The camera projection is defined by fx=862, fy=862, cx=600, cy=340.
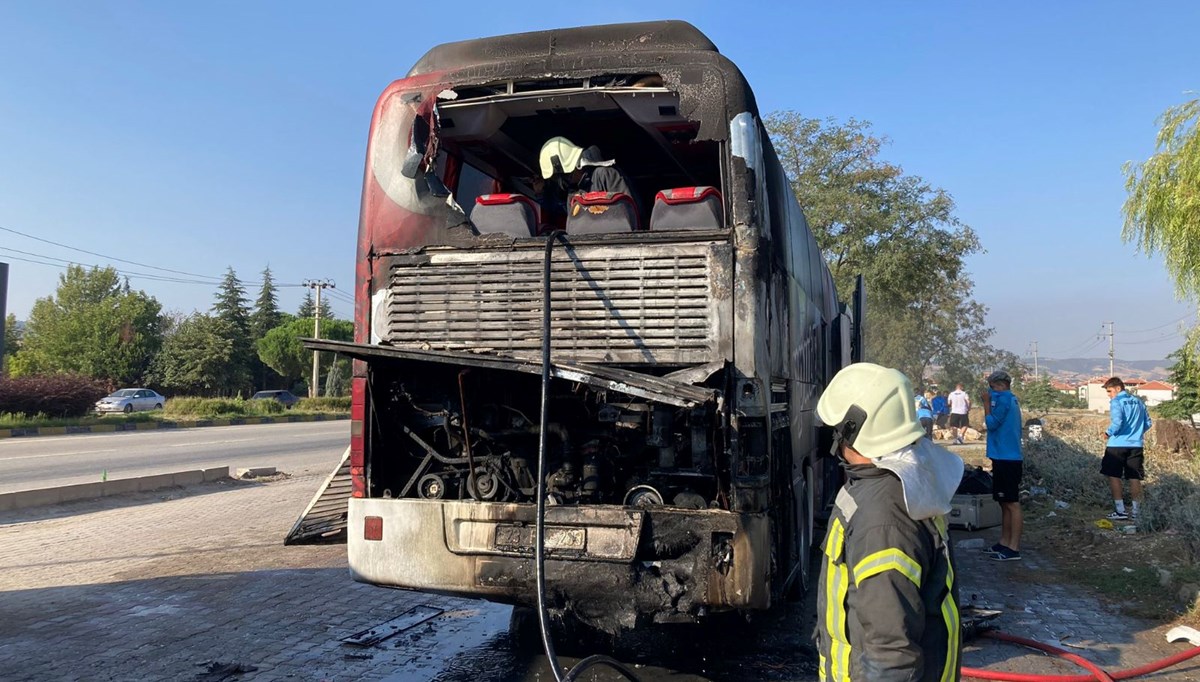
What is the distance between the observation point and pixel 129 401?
1571 inches

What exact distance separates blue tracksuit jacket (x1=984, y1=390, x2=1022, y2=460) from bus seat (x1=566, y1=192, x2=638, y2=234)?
520cm

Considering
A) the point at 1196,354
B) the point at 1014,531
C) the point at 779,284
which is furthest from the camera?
the point at 1196,354

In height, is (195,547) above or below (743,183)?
below

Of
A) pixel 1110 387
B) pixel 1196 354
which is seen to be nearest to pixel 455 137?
pixel 1110 387

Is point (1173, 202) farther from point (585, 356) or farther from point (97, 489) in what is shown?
point (97, 489)

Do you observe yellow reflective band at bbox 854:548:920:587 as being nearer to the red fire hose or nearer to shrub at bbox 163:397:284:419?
the red fire hose

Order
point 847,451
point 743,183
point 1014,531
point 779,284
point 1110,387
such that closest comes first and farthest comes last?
1. point 847,451
2. point 743,183
3. point 779,284
4. point 1014,531
5. point 1110,387

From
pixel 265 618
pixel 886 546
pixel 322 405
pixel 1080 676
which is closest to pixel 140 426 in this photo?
pixel 322 405

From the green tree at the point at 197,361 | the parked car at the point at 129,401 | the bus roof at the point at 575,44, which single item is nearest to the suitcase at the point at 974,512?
the bus roof at the point at 575,44

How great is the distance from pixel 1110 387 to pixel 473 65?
854 cm

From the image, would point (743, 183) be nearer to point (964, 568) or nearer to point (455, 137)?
point (455, 137)

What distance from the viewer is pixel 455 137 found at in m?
5.45

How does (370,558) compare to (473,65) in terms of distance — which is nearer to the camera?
(370,558)

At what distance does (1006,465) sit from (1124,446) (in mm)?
2392
